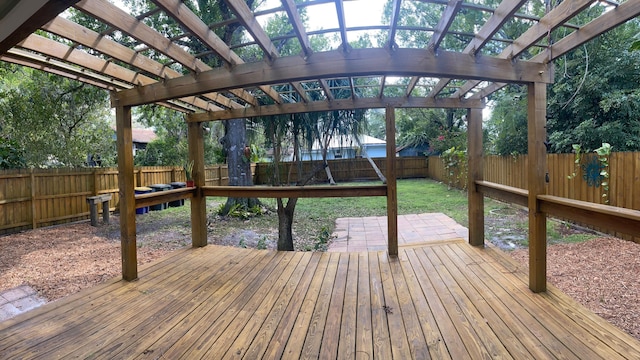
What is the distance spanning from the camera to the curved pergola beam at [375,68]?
2.34m

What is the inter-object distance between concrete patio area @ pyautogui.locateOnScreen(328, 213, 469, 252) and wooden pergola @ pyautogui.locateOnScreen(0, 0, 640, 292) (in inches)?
51.4

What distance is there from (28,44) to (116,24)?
763 millimetres

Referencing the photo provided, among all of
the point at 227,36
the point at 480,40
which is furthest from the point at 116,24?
the point at 227,36

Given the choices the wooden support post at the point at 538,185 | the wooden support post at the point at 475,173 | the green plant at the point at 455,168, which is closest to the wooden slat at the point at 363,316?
the wooden support post at the point at 538,185

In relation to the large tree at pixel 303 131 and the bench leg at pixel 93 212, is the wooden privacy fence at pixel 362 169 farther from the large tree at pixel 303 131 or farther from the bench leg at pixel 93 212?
the large tree at pixel 303 131

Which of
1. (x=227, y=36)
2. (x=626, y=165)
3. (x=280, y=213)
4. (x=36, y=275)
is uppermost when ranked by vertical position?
(x=227, y=36)

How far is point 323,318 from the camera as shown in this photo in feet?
7.43

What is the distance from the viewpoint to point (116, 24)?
1.96 metres

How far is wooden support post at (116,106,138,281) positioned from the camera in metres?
3.07

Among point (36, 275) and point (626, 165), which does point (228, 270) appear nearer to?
point (36, 275)

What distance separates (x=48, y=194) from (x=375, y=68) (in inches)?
312

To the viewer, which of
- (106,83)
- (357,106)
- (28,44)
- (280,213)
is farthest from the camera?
(280,213)

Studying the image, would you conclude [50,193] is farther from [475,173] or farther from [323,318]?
[475,173]

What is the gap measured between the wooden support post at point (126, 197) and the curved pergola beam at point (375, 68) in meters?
1.02
